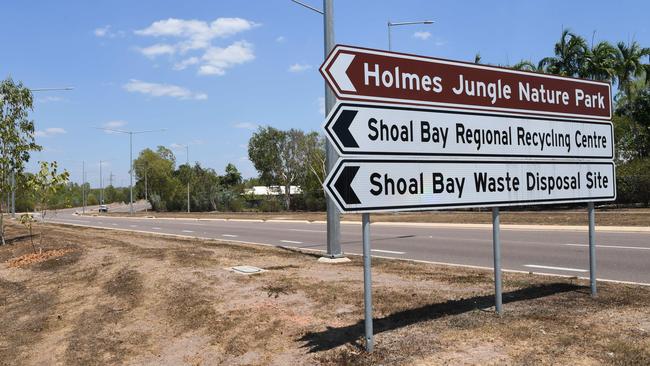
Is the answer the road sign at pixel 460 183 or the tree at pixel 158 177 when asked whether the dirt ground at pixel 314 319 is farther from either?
the tree at pixel 158 177

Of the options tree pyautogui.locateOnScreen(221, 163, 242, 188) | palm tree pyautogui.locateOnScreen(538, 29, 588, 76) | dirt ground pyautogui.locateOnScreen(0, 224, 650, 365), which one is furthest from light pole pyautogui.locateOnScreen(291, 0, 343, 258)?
tree pyautogui.locateOnScreen(221, 163, 242, 188)

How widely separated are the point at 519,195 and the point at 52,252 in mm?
13098

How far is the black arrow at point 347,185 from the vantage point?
15.6 ft

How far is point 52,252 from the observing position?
→ 14984mm

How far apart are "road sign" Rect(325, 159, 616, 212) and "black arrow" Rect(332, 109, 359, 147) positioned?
16cm

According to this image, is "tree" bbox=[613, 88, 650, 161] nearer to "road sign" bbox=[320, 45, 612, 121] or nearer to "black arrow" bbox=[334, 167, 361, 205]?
"road sign" bbox=[320, 45, 612, 121]

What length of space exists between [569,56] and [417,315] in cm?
3490

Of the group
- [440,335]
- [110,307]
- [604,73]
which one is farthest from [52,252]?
[604,73]

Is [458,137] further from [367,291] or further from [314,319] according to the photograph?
[314,319]

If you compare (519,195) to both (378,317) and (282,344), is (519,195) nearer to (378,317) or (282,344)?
(378,317)

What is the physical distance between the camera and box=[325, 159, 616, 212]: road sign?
4.85 metres

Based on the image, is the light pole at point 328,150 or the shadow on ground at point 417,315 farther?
the light pole at point 328,150

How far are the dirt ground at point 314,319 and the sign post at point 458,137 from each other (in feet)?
1.83

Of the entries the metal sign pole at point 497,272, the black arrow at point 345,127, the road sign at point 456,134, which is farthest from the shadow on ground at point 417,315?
the black arrow at point 345,127
